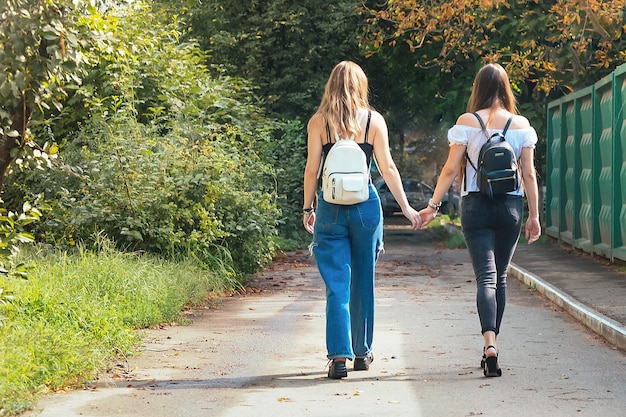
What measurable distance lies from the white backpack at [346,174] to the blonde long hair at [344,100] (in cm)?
9

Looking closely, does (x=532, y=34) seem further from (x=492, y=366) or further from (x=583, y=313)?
(x=492, y=366)

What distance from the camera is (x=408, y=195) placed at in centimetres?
4200

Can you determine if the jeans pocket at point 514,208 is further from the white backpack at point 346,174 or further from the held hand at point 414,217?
the white backpack at point 346,174

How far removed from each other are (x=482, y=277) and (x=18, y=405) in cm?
309

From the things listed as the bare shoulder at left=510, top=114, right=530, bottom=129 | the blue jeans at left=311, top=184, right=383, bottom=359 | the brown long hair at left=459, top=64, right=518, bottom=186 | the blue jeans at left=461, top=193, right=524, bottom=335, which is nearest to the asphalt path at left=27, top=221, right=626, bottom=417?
the blue jeans at left=311, top=184, right=383, bottom=359

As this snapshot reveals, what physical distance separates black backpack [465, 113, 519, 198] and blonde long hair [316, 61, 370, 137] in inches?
33.2

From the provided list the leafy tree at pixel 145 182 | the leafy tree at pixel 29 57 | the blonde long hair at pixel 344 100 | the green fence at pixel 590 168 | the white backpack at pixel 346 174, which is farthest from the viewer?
the green fence at pixel 590 168

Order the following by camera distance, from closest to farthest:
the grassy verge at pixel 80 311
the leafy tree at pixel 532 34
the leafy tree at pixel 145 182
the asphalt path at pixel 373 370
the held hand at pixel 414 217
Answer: the asphalt path at pixel 373 370 → the grassy verge at pixel 80 311 → the held hand at pixel 414 217 → the leafy tree at pixel 145 182 → the leafy tree at pixel 532 34

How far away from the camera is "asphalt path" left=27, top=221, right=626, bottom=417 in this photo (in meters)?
6.31

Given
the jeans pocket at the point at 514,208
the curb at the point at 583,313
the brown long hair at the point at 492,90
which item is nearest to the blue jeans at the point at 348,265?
the jeans pocket at the point at 514,208

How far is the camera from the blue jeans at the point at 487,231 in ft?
24.5

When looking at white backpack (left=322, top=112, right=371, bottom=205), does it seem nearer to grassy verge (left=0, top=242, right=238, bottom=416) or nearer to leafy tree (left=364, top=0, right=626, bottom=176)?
grassy verge (left=0, top=242, right=238, bottom=416)

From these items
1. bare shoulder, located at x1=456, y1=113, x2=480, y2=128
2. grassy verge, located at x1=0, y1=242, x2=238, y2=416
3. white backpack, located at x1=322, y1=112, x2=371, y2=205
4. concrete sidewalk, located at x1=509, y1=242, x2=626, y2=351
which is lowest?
concrete sidewalk, located at x1=509, y1=242, x2=626, y2=351

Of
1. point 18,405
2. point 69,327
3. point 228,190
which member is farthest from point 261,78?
point 18,405
